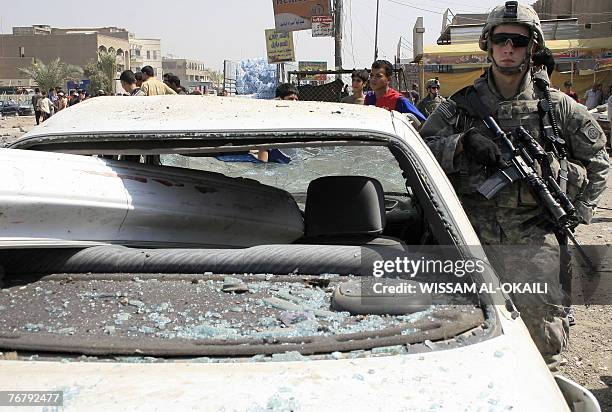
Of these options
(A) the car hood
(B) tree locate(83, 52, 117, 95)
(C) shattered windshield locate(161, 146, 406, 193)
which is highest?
(B) tree locate(83, 52, 117, 95)

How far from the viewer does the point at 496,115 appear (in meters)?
2.65

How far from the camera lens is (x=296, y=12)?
44.4 feet

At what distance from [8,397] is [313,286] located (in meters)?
0.85

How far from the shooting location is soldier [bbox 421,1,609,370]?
98.8 inches

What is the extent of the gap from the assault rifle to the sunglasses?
12.8 inches

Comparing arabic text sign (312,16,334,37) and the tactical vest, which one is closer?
the tactical vest

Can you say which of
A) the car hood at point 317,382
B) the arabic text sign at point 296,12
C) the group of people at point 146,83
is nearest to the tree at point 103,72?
the arabic text sign at point 296,12

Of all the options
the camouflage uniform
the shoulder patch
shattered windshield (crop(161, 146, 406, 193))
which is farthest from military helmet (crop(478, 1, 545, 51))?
the camouflage uniform

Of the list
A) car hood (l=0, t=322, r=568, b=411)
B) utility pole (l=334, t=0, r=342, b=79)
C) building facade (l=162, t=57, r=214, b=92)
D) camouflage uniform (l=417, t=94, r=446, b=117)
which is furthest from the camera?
building facade (l=162, t=57, r=214, b=92)

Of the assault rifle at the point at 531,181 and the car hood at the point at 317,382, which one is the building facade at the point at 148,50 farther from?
the car hood at the point at 317,382

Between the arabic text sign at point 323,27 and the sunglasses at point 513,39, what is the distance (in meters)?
11.1

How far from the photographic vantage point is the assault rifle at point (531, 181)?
8.27ft

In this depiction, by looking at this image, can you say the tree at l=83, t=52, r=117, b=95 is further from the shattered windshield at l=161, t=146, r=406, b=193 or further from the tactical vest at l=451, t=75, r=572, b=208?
the tactical vest at l=451, t=75, r=572, b=208

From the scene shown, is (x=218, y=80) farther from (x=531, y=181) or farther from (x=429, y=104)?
(x=531, y=181)
